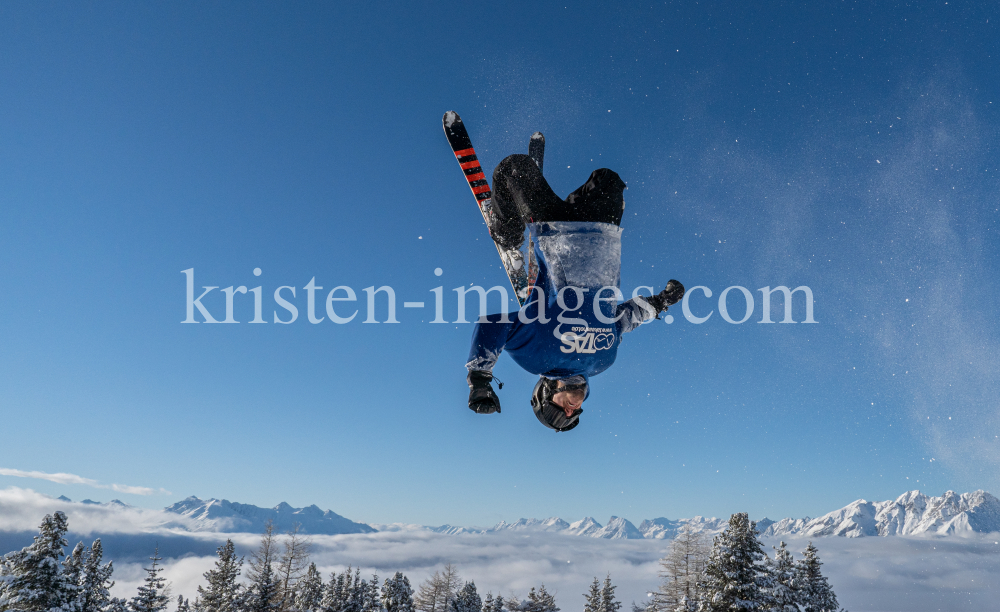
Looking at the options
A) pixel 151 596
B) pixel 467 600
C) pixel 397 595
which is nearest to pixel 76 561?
pixel 151 596

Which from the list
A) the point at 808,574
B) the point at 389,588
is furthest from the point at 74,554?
the point at 808,574

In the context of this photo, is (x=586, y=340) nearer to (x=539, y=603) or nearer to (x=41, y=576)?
(x=41, y=576)

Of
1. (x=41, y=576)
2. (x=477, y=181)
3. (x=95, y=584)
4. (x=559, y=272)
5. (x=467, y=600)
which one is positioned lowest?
(x=467, y=600)

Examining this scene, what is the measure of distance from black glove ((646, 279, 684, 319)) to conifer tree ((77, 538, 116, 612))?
23349mm

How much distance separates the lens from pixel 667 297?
525 centimetres

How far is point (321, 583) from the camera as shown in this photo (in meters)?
45.7

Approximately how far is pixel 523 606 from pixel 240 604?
22.2m

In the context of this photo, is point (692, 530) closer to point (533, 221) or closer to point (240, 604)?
point (240, 604)

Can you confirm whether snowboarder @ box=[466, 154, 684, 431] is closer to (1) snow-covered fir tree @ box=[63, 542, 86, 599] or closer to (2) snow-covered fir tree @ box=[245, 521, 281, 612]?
(1) snow-covered fir tree @ box=[63, 542, 86, 599]

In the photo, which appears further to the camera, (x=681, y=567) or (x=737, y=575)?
(x=681, y=567)

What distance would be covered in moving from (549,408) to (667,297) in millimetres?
1544

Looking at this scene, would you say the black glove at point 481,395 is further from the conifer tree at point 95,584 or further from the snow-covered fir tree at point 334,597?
the snow-covered fir tree at point 334,597

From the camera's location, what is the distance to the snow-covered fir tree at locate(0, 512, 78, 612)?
679 inches

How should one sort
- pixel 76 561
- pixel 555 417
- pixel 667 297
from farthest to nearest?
pixel 76 561, pixel 667 297, pixel 555 417
